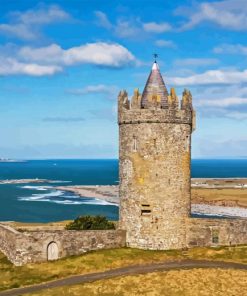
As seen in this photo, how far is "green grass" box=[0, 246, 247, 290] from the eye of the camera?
2773cm

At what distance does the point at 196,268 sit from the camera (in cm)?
2808

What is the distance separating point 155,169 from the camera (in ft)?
107

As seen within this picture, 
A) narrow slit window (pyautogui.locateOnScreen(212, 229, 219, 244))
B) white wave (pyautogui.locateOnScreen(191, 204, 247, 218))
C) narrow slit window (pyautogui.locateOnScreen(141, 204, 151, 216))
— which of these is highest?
narrow slit window (pyautogui.locateOnScreen(141, 204, 151, 216))

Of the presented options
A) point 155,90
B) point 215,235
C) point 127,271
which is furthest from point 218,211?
point 127,271

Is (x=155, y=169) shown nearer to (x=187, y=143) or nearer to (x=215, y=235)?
(x=187, y=143)

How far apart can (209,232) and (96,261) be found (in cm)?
833

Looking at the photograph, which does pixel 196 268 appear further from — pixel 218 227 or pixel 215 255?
pixel 218 227

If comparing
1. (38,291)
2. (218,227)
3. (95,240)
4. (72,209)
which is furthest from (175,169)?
(72,209)

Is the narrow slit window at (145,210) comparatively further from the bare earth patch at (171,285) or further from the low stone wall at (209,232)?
the bare earth patch at (171,285)

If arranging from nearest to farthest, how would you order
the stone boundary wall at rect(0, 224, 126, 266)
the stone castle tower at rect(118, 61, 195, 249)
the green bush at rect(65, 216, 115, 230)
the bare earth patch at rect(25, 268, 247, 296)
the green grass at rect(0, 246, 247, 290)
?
the bare earth patch at rect(25, 268, 247, 296) → the green grass at rect(0, 246, 247, 290) → the stone boundary wall at rect(0, 224, 126, 266) → the stone castle tower at rect(118, 61, 195, 249) → the green bush at rect(65, 216, 115, 230)

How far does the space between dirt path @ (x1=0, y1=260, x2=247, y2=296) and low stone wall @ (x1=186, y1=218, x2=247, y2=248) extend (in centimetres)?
358

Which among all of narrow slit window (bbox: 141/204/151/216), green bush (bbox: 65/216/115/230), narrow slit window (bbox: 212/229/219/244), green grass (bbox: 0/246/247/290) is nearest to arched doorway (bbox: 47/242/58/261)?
green grass (bbox: 0/246/247/290)

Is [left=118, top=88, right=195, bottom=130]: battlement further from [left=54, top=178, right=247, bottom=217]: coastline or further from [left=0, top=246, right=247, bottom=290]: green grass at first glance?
[left=54, top=178, right=247, bottom=217]: coastline

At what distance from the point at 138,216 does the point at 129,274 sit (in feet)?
19.3
